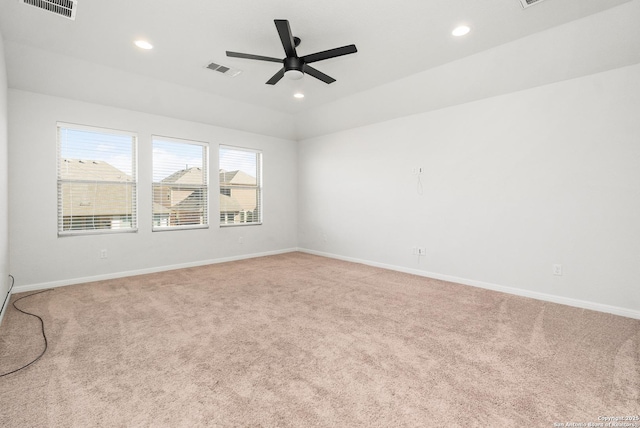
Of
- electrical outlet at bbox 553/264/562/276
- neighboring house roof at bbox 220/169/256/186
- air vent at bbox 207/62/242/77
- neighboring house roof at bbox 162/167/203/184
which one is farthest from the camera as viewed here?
neighboring house roof at bbox 220/169/256/186

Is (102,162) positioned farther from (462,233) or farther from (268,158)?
(462,233)

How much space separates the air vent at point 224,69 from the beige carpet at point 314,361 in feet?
9.93

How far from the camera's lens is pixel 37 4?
262cm

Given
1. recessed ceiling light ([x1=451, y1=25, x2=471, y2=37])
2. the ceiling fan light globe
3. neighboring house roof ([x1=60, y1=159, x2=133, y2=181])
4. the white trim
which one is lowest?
the white trim

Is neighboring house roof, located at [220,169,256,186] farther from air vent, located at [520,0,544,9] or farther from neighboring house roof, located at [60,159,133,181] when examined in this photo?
air vent, located at [520,0,544,9]

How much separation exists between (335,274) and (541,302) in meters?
2.79

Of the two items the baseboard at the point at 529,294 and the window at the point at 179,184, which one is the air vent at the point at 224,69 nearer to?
the window at the point at 179,184

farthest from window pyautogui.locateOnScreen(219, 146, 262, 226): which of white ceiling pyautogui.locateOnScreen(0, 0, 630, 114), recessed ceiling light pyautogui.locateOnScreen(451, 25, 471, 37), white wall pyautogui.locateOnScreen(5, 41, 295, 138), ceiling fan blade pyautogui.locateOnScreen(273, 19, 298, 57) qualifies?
recessed ceiling light pyautogui.locateOnScreen(451, 25, 471, 37)

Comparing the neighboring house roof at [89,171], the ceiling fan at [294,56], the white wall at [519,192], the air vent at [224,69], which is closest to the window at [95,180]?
the neighboring house roof at [89,171]

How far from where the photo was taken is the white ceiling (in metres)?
2.70

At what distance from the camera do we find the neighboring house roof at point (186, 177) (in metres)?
5.31

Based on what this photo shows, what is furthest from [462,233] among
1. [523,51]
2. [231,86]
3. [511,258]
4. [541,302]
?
[231,86]

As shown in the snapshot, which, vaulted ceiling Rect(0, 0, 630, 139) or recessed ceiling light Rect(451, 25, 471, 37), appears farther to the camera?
recessed ceiling light Rect(451, 25, 471, 37)

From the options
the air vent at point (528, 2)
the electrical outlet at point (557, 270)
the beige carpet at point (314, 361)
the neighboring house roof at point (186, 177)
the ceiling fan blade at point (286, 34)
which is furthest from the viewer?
the neighboring house roof at point (186, 177)
